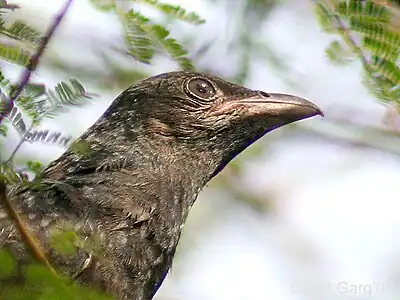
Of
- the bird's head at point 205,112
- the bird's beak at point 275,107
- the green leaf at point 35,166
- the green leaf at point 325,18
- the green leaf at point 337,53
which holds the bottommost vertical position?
the bird's head at point 205,112

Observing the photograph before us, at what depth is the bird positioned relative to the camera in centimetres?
399

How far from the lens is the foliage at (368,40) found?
14.6ft

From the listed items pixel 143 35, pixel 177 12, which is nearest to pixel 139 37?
pixel 143 35

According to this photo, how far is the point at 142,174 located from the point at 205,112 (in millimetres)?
691

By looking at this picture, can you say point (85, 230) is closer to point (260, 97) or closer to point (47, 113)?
point (47, 113)

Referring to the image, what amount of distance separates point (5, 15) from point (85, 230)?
1130 millimetres

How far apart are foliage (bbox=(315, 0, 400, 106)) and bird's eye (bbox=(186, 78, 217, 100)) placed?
78 centimetres

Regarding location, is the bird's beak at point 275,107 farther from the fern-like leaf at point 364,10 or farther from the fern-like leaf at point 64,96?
the fern-like leaf at point 64,96

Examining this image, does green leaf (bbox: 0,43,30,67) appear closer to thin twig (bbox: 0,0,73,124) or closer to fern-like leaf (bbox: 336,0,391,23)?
thin twig (bbox: 0,0,73,124)

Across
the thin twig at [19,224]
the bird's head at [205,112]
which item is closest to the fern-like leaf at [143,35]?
the bird's head at [205,112]

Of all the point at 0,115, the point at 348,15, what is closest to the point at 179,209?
the point at 348,15

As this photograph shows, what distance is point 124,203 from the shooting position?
439cm

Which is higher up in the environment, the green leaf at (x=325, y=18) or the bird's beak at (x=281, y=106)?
the green leaf at (x=325, y=18)

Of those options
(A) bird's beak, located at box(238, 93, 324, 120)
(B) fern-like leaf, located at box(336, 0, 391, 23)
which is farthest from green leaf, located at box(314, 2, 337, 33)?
(A) bird's beak, located at box(238, 93, 324, 120)
